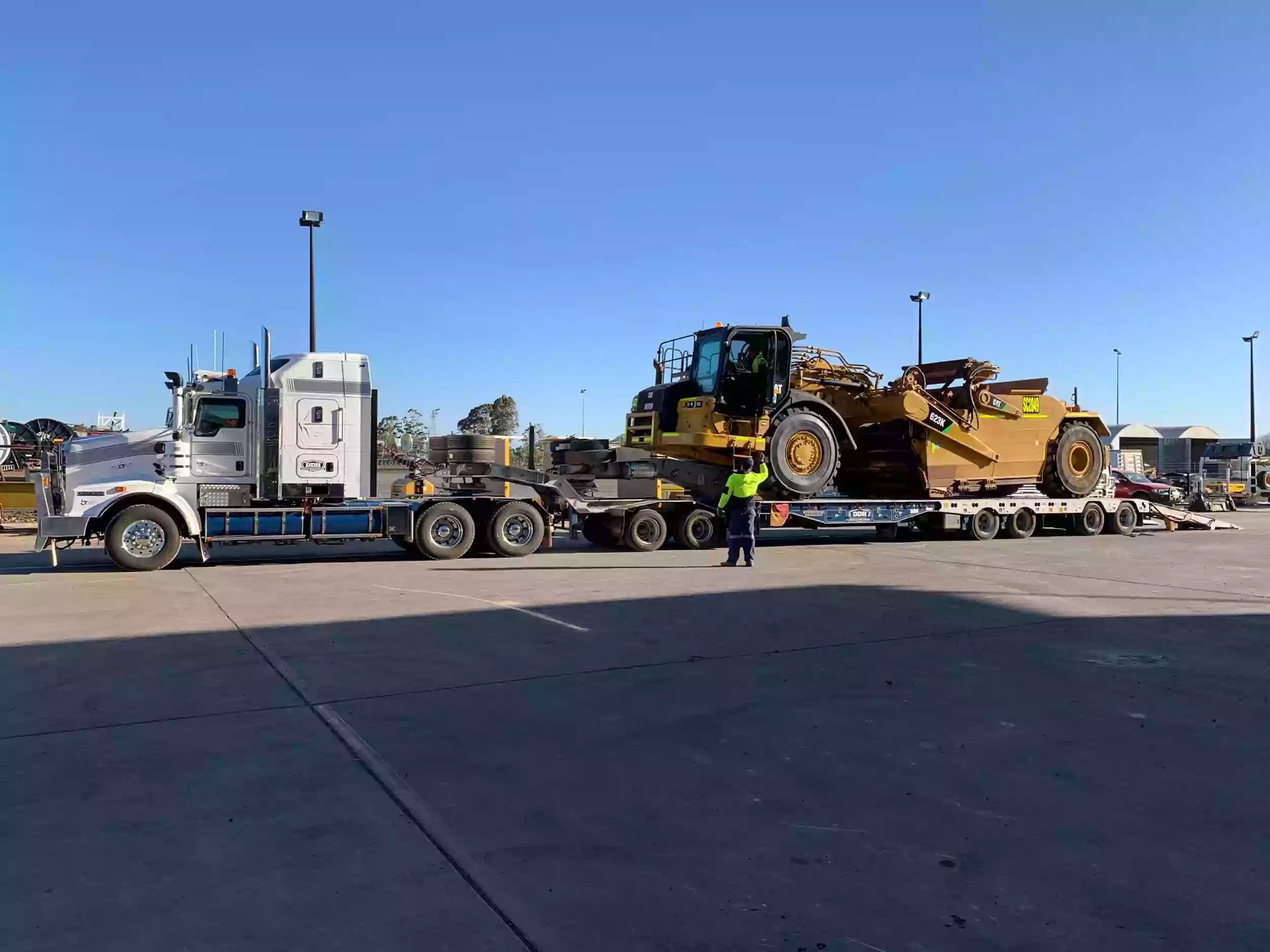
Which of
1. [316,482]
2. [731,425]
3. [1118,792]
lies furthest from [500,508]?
[1118,792]

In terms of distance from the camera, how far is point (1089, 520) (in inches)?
813

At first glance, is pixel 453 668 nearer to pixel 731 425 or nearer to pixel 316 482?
pixel 316 482

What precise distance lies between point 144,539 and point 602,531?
728cm

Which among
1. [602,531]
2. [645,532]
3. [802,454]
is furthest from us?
[802,454]

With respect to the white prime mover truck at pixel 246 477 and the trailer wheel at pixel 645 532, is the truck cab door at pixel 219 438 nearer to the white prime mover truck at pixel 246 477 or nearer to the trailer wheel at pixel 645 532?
the white prime mover truck at pixel 246 477

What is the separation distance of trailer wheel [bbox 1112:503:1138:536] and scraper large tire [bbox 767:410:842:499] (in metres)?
7.68

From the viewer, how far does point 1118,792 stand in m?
4.39

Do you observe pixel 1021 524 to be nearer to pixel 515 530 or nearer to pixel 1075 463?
pixel 1075 463

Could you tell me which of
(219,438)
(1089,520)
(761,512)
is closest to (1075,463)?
(1089,520)

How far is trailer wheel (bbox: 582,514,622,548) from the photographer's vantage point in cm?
1648

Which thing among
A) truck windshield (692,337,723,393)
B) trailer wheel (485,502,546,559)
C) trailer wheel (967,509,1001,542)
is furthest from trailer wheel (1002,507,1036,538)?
trailer wheel (485,502,546,559)

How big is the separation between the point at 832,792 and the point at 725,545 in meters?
13.2

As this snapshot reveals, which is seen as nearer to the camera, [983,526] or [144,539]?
[144,539]

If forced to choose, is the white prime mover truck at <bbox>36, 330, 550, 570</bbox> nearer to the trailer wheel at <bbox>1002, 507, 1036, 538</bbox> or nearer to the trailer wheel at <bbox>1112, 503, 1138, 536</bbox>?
the trailer wheel at <bbox>1002, 507, 1036, 538</bbox>
